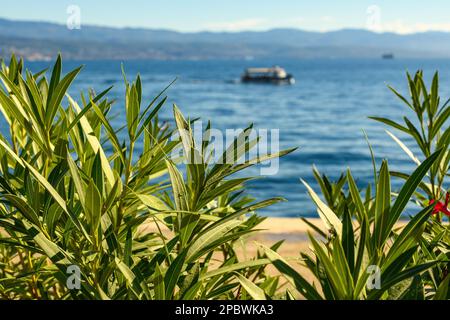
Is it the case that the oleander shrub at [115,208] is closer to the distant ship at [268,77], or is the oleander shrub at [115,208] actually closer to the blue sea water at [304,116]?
the blue sea water at [304,116]

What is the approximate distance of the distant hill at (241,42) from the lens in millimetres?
98250

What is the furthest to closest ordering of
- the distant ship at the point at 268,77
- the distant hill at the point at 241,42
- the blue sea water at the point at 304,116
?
the distant hill at the point at 241,42
the distant ship at the point at 268,77
the blue sea water at the point at 304,116

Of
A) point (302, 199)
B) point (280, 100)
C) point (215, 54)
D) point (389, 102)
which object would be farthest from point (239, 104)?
point (215, 54)

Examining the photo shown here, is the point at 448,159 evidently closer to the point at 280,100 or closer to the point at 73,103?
the point at 73,103

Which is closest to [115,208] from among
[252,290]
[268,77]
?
[252,290]

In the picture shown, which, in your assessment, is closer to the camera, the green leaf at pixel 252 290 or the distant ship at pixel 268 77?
the green leaf at pixel 252 290

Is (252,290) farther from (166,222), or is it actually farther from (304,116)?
(304,116)

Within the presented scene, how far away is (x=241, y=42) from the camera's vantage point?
123125 millimetres

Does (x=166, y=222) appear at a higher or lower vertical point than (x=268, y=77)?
higher

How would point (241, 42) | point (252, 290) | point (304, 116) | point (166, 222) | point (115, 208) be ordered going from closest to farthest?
point (252, 290) < point (115, 208) < point (166, 222) < point (304, 116) < point (241, 42)

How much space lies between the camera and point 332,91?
4359 centimetres

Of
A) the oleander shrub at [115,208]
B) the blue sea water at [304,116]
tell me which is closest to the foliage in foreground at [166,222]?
the oleander shrub at [115,208]

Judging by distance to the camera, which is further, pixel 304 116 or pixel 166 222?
pixel 304 116

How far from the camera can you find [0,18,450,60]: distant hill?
98250 mm
